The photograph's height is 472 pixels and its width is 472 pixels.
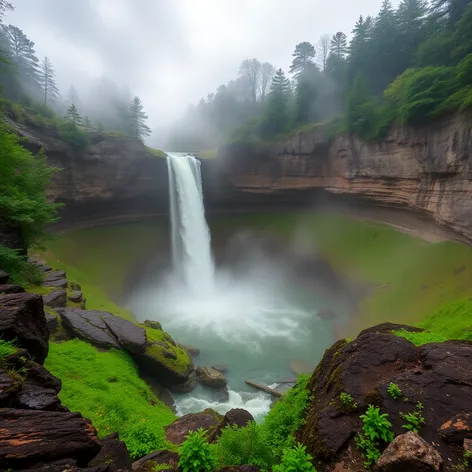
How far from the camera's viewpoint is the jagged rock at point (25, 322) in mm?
4898

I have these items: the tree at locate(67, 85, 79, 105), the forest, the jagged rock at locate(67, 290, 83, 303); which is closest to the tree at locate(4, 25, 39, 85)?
the tree at locate(67, 85, 79, 105)

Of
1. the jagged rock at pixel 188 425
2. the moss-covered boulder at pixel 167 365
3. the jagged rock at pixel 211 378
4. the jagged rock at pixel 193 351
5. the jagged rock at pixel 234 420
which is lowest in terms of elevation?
the jagged rock at pixel 193 351

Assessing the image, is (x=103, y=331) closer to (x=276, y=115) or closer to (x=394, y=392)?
(x=394, y=392)

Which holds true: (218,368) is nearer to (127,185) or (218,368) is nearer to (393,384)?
(393,384)

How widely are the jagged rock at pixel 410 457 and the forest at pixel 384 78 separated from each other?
19.9m

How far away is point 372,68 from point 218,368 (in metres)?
31.6

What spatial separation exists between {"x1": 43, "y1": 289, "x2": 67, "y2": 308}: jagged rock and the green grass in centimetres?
298

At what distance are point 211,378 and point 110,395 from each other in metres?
5.46

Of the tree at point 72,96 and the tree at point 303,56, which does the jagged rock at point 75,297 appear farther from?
the tree at point 72,96

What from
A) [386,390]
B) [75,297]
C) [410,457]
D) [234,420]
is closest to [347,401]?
[386,390]

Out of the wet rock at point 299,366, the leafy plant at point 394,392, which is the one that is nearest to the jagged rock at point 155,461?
the leafy plant at point 394,392

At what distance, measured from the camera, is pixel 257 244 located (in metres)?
29.3

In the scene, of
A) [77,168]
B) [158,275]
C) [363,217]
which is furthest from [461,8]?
[77,168]

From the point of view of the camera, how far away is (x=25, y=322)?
5.25 meters
